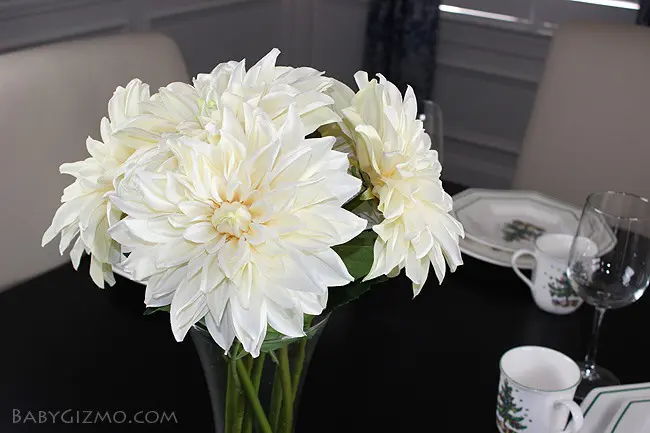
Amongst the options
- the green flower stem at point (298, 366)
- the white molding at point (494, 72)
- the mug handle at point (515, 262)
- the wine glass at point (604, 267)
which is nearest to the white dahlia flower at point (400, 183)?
the green flower stem at point (298, 366)

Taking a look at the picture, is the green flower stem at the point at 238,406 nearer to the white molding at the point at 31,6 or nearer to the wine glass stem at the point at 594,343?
the wine glass stem at the point at 594,343

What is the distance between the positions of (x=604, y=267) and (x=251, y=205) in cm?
54

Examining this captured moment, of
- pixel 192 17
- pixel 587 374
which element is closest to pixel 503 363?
pixel 587 374

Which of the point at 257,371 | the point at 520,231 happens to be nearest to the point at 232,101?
the point at 257,371

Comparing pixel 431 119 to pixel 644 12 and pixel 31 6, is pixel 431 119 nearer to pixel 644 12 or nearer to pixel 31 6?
pixel 31 6

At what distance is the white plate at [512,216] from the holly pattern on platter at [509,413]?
36 cm

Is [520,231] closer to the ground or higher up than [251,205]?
closer to the ground

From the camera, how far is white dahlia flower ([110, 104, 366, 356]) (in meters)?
0.44

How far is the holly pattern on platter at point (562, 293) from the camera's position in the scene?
93cm

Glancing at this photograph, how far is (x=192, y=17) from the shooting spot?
2.31 m

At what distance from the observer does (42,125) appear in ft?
3.93

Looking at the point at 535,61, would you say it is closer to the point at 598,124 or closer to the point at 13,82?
the point at 598,124

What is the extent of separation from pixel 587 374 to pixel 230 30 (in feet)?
6.21

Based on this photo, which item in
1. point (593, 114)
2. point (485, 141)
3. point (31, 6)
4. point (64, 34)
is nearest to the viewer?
point (593, 114)
